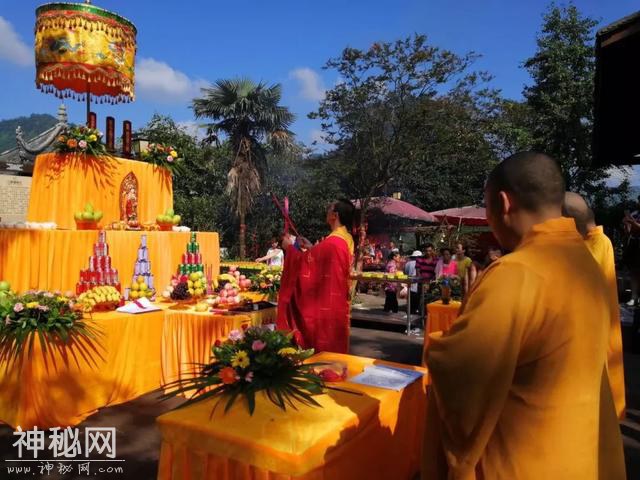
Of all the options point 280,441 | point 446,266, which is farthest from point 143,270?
point 446,266

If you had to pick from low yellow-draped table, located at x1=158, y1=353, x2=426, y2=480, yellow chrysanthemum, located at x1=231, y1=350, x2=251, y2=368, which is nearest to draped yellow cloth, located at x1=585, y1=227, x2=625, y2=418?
low yellow-draped table, located at x1=158, y1=353, x2=426, y2=480

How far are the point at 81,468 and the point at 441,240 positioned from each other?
10591 millimetres

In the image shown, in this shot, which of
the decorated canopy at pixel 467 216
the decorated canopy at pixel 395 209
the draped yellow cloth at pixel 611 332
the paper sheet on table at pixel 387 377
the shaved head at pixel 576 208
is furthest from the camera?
the decorated canopy at pixel 395 209

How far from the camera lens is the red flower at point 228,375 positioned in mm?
2375

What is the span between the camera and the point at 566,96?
18.0 m

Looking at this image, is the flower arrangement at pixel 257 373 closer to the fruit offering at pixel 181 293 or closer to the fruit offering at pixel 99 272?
the fruit offering at pixel 181 293

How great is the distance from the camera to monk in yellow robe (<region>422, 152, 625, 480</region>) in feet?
4.04

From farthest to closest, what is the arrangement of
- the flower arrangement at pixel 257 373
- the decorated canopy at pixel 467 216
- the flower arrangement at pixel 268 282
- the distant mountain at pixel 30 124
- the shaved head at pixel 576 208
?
the distant mountain at pixel 30 124
the decorated canopy at pixel 467 216
the flower arrangement at pixel 268 282
the shaved head at pixel 576 208
the flower arrangement at pixel 257 373

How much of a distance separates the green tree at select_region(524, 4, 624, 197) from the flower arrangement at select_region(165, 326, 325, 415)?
1787 centimetres

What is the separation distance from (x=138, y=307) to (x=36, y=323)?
3.64 feet

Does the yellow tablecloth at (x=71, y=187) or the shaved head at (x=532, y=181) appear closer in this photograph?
the shaved head at (x=532, y=181)

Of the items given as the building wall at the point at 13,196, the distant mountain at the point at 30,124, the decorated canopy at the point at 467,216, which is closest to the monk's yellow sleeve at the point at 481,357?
the decorated canopy at the point at 467,216

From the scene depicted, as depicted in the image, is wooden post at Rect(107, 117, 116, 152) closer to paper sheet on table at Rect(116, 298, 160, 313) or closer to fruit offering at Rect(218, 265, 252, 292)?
fruit offering at Rect(218, 265, 252, 292)

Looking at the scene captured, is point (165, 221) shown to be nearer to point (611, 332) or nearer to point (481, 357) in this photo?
point (611, 332)
